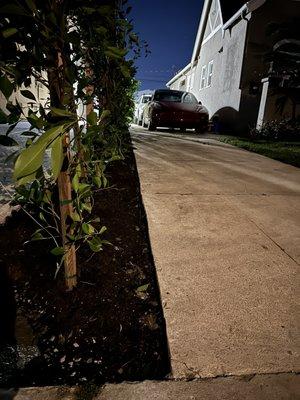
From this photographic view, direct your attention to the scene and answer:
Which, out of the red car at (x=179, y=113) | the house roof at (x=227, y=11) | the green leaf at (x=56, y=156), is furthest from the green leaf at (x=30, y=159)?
the house roof at (x=227, y=11)

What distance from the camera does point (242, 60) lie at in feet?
40.7

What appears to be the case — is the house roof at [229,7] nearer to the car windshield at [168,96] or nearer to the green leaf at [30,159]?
the car windshield at [168,96]

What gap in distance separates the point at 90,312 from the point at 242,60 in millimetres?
13051

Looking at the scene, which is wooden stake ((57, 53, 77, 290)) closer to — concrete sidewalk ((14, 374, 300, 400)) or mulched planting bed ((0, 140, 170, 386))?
mulched planting bed ((0, 140, 170, 386))

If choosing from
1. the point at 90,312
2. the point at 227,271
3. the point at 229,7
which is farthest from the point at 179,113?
the point at 90,312

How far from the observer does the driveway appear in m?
1.41

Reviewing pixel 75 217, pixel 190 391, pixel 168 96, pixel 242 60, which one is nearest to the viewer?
pixel 190 391

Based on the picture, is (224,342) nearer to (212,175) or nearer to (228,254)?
(228,254)

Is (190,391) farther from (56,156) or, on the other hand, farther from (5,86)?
(5,86)

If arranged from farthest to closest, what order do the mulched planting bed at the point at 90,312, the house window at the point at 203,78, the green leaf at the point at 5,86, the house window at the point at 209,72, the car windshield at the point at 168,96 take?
the house window at the point at 203,78
the house window at the point at 209,72
the car windshield at the point at 168,96
the mulched planting bed at the point at 90,312
the green leaf at the point at 5,86

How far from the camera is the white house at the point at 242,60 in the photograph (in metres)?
12.0

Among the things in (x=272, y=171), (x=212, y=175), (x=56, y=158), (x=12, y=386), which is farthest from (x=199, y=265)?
(x=272, y=171)

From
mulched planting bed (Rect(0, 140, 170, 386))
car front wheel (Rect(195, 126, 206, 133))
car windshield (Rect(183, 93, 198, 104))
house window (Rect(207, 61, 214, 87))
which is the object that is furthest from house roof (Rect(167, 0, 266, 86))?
mulched planting bed (Rect(0, 140, 170, 386))

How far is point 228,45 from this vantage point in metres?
14.3
